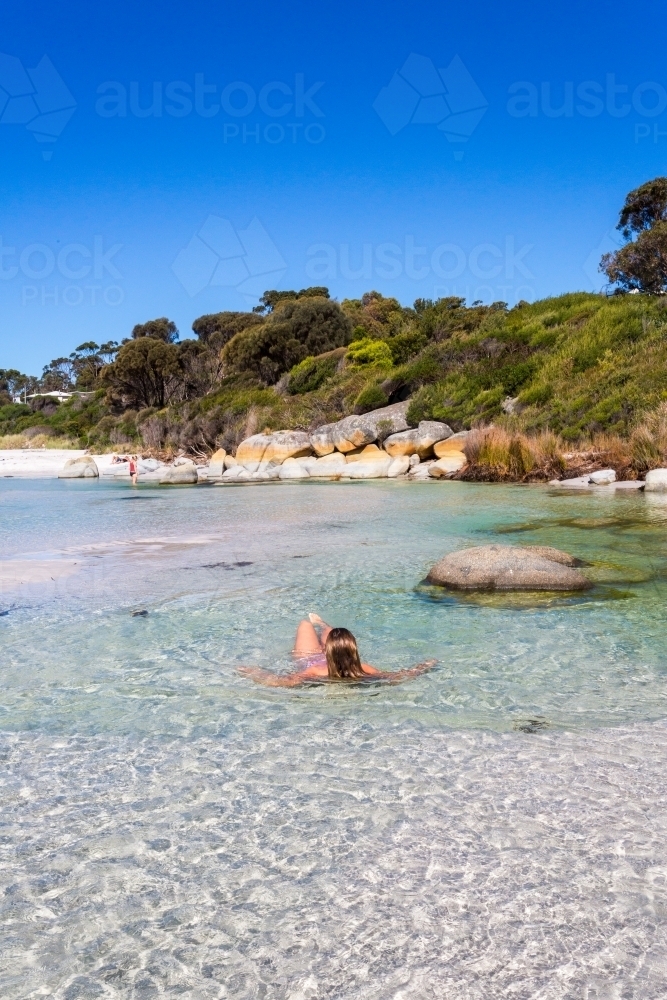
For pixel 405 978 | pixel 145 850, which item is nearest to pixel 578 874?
pixel 405 978

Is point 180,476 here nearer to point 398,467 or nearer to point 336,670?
point 398,467

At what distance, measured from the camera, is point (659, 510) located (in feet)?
38.8

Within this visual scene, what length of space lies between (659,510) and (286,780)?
33.7 ft

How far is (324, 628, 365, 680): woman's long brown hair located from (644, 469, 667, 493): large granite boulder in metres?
12.1

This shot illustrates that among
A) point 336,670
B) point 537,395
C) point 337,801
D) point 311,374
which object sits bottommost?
point 337,801

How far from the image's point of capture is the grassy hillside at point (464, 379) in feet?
75.3

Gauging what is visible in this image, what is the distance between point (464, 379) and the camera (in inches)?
1148

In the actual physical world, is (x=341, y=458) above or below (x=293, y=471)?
above

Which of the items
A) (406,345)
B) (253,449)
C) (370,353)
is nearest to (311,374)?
(370,353)

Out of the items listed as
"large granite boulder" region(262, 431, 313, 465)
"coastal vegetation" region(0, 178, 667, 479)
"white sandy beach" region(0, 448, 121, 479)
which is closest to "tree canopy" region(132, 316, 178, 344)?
"coastal vegetation" region(0, 178, 667, 479)

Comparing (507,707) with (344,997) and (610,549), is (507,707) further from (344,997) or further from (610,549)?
(610,549)

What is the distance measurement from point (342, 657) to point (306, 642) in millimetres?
674

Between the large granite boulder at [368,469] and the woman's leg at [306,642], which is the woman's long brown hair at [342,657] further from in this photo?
the large granite boulder at [368,469]

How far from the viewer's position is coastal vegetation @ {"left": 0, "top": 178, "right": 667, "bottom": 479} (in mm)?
20969
